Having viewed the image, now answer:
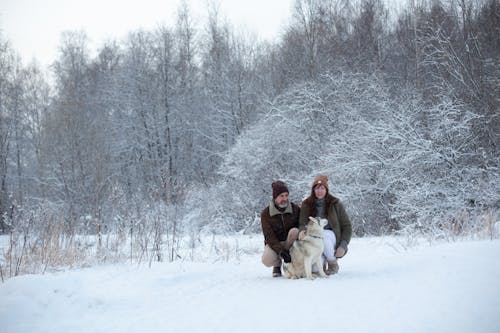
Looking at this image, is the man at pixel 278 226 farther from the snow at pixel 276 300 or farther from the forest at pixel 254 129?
the forest at pixel 254 129

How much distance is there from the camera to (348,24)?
72.9ft

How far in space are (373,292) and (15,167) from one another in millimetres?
27913

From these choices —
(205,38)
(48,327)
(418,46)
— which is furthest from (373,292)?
(205,38)

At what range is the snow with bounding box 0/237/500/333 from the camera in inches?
131

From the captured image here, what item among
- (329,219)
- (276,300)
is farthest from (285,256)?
(276,300)

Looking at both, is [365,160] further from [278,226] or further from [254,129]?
[278,226]

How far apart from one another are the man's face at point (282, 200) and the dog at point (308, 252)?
1.56 ft

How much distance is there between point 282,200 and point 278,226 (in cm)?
38

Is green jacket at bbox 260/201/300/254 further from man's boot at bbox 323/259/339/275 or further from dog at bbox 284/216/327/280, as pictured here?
man's boot at bbox 323/259/339/275

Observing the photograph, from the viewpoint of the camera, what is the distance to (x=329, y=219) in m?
5.44

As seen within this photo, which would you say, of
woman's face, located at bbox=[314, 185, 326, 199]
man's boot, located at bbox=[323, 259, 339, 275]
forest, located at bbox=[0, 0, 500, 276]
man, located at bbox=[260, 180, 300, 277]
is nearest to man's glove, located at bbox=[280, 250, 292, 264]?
man, located at bbox=[260, 180, 300, 277]

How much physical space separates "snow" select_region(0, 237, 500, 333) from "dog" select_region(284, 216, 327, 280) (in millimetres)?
208

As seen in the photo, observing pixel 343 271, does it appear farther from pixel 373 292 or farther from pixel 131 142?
pixel 131 142

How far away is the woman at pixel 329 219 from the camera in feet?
17.4
